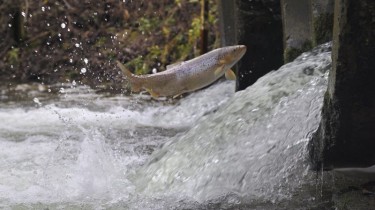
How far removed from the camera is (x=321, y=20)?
247 inches

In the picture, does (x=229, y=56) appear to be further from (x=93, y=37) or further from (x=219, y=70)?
(x=93, y=37)

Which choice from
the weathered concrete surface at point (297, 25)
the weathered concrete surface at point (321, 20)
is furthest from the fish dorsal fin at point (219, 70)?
the weathered concrete surface at point (297, 25)

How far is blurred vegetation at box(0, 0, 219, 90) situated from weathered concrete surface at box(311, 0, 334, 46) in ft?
18.7

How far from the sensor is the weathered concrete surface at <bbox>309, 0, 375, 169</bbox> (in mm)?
3943

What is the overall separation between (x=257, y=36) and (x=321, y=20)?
1.64 m

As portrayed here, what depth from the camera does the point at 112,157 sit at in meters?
5.82

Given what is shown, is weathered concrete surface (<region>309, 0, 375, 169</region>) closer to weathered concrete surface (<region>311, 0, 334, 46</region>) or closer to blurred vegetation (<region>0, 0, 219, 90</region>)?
weathered concrete surface (<region>311, 0, 334, 46</region>)

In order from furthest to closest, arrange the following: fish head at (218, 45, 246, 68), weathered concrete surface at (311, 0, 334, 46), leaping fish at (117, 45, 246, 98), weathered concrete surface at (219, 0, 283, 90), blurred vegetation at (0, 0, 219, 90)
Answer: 1. blurred vegetation at (0, 0, 219, 90)
2. weathered concrete surface at (219, 0, 283, 90)
3. weathered concrete surface at (311, 0, 334, 46)
4. fish head at (218, 45, 246, 68)
5. leaping fish at (117, 45, 246, 98)

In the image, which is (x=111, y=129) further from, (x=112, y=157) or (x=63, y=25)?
(x=63, y=25)

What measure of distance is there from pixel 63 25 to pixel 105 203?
33.2ft

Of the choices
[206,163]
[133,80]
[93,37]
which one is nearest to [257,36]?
[206,163]

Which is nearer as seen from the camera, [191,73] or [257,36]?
[191,73]

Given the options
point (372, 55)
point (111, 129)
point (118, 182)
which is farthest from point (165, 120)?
point (372, 55)

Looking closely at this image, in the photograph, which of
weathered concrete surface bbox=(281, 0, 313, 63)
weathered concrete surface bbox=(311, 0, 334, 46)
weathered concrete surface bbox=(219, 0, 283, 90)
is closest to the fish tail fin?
weathered concrete surface bbox=(311, 0, 334, 46)
